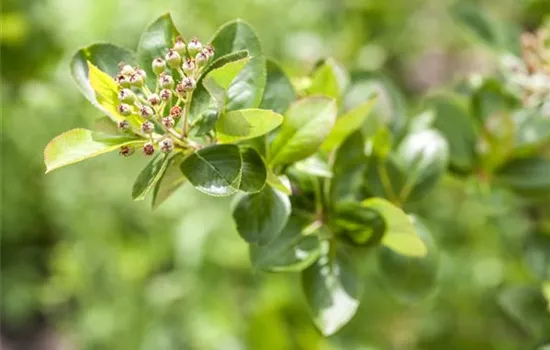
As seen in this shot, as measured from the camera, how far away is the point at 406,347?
48.6 inches

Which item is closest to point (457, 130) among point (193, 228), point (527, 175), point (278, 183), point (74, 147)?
point (527, 175)

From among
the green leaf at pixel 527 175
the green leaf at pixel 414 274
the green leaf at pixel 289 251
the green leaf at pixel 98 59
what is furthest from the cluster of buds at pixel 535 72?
the green leaf at pixel 98 59

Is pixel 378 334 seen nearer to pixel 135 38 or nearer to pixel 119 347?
pixel 119 347

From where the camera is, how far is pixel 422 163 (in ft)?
2.33

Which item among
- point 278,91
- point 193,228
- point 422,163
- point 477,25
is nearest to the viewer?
point 278,91

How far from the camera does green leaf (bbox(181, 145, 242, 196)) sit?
0.49 metres

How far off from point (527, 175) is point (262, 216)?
33 centimetres

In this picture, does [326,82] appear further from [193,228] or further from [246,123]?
[193,228]

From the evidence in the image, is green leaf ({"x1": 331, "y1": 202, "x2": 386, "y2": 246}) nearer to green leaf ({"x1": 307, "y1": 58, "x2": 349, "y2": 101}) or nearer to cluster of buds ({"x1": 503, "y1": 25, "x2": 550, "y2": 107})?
green leaf ({"x1": 307, "y1": 58, "x2": 349, "y2": 101})

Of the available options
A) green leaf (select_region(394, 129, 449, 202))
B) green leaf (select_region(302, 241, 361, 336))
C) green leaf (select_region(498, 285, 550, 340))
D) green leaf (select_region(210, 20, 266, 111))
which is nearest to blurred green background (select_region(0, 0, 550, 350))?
green leaf (select_region(498, 285, 550, 340))

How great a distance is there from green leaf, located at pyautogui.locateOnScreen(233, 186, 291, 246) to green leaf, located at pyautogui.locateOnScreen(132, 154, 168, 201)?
82mm

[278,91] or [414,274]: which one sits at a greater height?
[278,91]

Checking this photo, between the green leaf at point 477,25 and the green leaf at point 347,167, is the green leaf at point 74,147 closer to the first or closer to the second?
the green leaf at point 347,167

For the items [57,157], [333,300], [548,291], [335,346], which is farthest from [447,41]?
[57,157]
